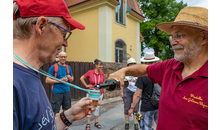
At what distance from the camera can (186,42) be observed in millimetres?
1690

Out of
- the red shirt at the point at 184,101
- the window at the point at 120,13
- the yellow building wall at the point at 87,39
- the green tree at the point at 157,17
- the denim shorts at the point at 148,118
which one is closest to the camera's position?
the red shirt at the point at 184,101

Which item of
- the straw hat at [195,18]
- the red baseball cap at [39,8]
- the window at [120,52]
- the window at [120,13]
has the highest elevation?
the window at [120,13]

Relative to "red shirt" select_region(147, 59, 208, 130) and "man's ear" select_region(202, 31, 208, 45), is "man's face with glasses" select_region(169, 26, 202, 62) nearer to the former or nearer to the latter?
"man's ear" select_region(202, 31, 208, 45)

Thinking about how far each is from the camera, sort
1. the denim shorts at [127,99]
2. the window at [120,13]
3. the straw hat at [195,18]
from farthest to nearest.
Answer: the window at [120,13], the denim shorts at [127,99], the straw hat at [195,18]

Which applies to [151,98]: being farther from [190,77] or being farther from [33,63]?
[33,63]

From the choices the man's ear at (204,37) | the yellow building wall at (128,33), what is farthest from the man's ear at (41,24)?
the yellow building wall at (128,33)

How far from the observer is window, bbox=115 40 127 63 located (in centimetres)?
1209

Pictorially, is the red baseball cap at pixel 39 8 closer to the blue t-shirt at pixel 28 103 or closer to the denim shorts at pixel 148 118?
the blue t-shirt at pixel 28 103

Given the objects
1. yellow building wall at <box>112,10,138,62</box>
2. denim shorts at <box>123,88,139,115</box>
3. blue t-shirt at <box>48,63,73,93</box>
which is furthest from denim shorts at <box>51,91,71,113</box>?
yellow building wall at <box>112,10,138,62</box>

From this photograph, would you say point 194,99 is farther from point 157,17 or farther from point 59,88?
point 157,17

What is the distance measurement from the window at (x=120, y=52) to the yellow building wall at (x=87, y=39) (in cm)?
206

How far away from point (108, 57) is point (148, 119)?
7583 mm

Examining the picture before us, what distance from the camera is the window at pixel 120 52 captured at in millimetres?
12086
